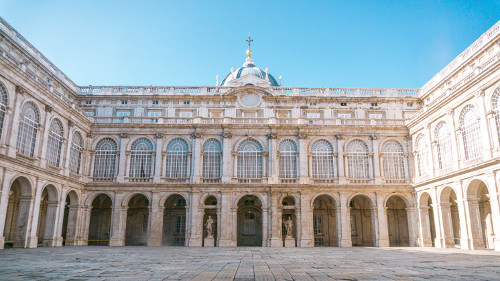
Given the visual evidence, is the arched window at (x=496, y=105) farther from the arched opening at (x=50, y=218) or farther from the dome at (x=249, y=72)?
the arched opening at (x=50, y=218)

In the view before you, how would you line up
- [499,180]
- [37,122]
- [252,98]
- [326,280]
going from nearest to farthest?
[326,280] < [499,180] < [37,122] < [252,98]

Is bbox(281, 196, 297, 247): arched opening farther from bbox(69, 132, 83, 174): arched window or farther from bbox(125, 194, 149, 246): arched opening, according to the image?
bbox(69, 132, 83, 174): arched window

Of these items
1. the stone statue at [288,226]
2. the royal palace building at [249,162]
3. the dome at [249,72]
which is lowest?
the stone statue at [288,226]

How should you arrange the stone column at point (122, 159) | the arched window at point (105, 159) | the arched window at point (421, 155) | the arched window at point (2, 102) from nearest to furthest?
the arched window at point (2, 102) < the arched window at point (421, 155) < the stone column at point (122, 159) < the arched window at point (105, 159)

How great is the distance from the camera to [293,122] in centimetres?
4219

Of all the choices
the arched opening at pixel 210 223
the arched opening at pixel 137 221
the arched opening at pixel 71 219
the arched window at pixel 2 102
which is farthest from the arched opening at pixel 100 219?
the arched window at pixel 2 102

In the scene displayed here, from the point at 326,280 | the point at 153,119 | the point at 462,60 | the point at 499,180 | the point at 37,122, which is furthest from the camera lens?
the point at 153,119

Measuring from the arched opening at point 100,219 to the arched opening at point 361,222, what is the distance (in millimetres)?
27193

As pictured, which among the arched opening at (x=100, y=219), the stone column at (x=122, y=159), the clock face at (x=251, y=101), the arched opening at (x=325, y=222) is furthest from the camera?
the clock face at (x=251, y=101)

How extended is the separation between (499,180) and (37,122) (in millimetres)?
35212

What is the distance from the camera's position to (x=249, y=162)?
40344 millimetres

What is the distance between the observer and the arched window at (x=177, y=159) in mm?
40000

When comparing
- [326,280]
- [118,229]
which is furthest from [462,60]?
[118,229]

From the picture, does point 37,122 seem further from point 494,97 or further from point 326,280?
point 494,97
